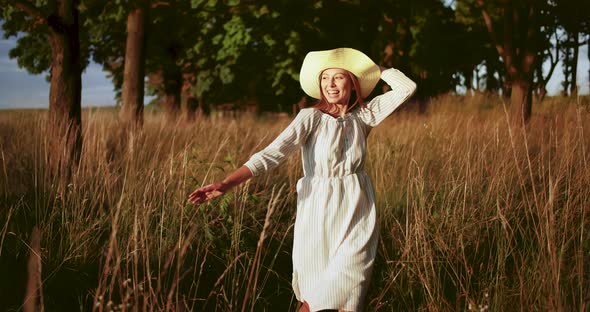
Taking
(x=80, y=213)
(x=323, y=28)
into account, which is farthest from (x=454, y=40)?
(x=80, y=213)

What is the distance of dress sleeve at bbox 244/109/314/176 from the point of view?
2.63m

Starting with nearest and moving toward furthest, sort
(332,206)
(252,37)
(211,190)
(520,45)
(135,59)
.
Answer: (211,190)
(332,206)
(135,59)
(520,45)
(252,37)

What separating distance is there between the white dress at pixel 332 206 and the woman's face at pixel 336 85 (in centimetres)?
8

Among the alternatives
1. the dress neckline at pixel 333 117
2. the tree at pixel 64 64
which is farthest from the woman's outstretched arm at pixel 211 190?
the tree at pixel 64 64

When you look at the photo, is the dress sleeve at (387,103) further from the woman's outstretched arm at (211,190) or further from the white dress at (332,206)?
the woman's outstretched arm at (211,190)

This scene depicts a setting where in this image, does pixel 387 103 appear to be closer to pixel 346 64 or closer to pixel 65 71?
pixel 346 64

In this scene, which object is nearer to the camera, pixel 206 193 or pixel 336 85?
pixel 206 193

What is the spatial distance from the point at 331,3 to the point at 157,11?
5.03 meters

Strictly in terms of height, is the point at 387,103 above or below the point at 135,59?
below

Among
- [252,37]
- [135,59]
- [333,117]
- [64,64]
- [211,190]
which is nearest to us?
[211,190]

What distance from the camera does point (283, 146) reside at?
8.82 feet

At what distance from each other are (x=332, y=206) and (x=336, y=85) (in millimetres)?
558

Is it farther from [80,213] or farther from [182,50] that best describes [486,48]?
[80,213]

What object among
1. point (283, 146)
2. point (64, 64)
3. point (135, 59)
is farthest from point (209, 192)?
point (135, 59)
